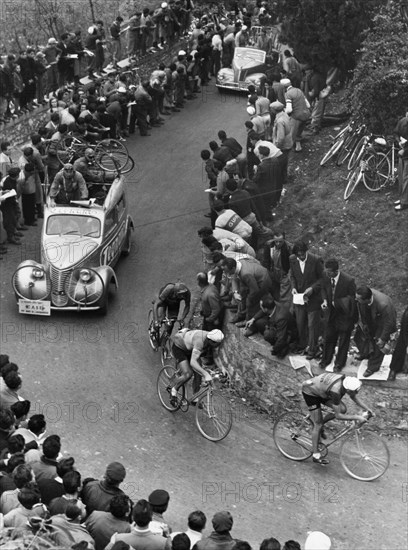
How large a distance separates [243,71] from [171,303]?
1324cm

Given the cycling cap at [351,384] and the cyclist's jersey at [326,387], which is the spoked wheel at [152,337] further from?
the cycling cap at [351,384]

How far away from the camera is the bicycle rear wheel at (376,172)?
2141 centimetres

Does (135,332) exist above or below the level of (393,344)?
below

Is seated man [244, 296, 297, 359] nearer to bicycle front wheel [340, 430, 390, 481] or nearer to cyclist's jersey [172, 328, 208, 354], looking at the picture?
cyclist's jersey [172, 328, 208, 354]

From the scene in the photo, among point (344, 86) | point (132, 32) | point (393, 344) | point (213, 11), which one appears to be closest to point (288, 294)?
point (393, 344)

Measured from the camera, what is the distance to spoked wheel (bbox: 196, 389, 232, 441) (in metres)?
16.8

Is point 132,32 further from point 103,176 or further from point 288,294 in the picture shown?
point 288,294

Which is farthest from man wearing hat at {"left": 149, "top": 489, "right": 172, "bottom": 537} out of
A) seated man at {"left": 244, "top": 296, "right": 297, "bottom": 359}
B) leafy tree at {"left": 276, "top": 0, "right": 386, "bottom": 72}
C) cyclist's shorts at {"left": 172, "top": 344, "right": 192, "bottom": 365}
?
→ leafy tree at {"left": 276, "top": 0, "right": 386, "bottom": 72}

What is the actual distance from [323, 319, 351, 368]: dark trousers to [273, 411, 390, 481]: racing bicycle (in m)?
1.07

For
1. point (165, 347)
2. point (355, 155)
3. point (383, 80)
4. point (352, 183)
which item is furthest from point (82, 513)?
point (355, 155)

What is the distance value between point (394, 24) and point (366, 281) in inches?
245

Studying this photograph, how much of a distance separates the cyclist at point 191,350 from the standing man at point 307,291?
128 centimetres

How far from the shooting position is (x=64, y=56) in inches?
1139

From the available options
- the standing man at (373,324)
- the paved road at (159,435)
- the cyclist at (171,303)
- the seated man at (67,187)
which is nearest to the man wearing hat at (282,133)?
the paved road at (159,435)
